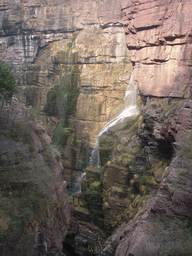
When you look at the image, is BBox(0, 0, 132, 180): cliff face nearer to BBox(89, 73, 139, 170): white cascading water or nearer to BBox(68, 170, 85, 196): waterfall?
BBox(89, 73, 139, 170): white cascading water

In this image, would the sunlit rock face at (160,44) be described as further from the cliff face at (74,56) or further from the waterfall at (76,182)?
the waterfall at (76,182)

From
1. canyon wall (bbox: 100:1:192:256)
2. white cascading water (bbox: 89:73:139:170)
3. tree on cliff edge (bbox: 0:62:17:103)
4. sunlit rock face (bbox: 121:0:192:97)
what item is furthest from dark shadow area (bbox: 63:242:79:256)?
sunlit rock face (bbox: 121:0:192:97)

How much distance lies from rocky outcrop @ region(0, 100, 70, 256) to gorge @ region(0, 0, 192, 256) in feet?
0.10

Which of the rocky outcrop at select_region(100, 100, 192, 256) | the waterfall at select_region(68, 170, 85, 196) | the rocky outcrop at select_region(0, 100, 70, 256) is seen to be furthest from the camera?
the waterfall at select_region(68, 170, 85, 196)

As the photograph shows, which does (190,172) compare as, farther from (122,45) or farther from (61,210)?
(122,45)

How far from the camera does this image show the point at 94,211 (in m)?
13.7

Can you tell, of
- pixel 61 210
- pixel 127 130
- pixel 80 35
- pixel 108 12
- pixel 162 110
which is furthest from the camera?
pixel 80 35

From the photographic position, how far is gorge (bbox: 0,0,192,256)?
247 inches

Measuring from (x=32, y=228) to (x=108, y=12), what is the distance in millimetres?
19901

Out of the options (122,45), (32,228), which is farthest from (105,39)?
(32,228)

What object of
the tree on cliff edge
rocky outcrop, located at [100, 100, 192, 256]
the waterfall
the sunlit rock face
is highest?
the sunlit rock face

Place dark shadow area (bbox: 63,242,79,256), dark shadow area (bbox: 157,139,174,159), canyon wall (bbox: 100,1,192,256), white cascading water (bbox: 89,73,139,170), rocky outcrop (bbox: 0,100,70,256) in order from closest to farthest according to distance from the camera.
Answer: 1. rocky outcrop (bbox: 0,100,70,256)
2. canyon wall (bbox: 100,1,192,256)
3. dark shadow area (bbox: 157,139,174,159)
4. dark shadow area (bbox: 63,242,79,256)
5. white cascading water (bbox: 89,73,139,170)

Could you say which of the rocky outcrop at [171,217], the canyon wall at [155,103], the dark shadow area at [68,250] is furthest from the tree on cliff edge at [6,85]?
the dark shadow area at [68,250]

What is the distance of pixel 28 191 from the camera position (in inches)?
253
